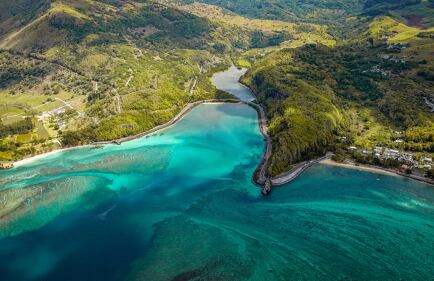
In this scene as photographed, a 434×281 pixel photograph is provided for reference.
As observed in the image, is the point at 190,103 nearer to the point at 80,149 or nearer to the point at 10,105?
the point at 80,149

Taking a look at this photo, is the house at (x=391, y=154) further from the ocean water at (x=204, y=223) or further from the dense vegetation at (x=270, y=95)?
the ocean water at (x=204, y=223)

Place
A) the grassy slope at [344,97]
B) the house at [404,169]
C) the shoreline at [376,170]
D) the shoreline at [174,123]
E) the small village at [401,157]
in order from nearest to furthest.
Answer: the shoreline at [376,170]
the house at [404,169]
the small village at [401,157]
the grassy slope at [344,97]
the shoreline at [174,123]

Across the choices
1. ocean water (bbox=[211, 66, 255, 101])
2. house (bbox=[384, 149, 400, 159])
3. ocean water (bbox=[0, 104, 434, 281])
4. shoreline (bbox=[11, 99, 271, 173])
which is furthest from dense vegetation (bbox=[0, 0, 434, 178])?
ocean water (bbox=[0, 104, 434, 281])

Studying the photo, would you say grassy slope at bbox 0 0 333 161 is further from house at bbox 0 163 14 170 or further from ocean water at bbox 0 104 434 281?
ocean water at bbox 0 104 434 281

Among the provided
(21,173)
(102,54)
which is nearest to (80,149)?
(21,173)

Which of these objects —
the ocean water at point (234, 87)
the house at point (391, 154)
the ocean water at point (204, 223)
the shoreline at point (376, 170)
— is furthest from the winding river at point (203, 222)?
the ocean water at point (234, 87)

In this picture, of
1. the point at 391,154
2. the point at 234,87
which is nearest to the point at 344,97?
the point at 391,154
